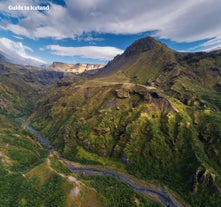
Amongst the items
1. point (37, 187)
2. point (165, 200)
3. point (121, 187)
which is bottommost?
point (165, 200)

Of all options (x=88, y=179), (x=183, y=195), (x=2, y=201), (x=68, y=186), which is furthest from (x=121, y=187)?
(x=2, y=201)

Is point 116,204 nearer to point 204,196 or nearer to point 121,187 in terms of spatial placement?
point 121,187

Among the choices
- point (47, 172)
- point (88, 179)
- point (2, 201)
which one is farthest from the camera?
point (88, 179)

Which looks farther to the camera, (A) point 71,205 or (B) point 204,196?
(B) point 204,196

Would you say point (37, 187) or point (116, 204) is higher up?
point (37, 187)

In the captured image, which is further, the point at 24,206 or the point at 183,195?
the point at 183,195

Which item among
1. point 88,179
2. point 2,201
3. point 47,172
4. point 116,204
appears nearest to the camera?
point 2,201

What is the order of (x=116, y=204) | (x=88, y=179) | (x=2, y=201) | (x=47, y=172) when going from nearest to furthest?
(x=2, y=201)
(x=116, y=204)
(x=47, y=172)
(x=88, y=179)

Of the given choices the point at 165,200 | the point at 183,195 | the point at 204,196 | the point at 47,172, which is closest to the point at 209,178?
the point at 204,196

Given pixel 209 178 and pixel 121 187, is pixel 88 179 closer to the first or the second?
pixel 121 187
